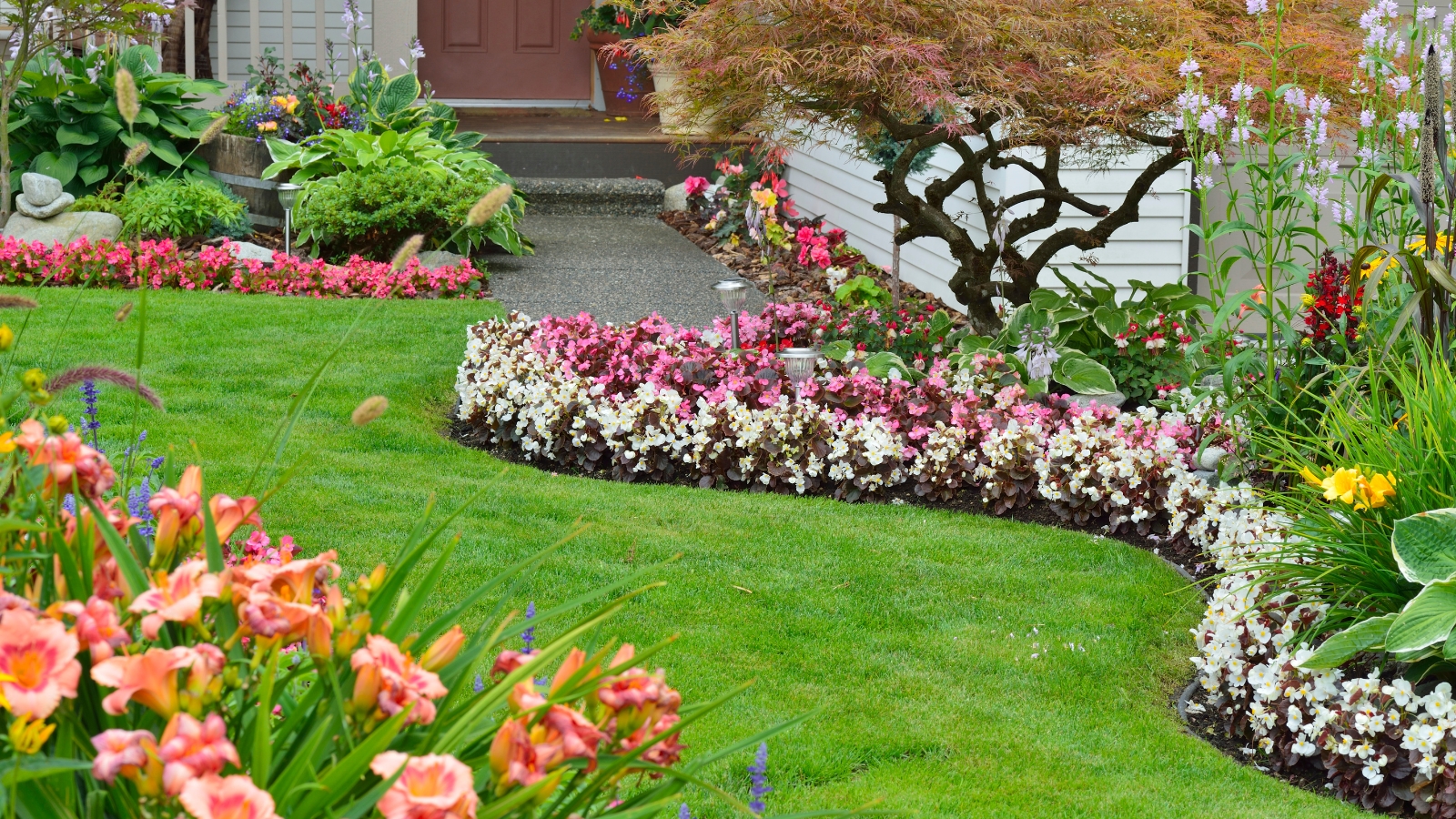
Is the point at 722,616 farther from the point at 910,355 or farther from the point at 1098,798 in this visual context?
the point at 910,355

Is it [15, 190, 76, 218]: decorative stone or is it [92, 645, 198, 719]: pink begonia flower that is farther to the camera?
[15, 190, 76, 218]: decorative stone

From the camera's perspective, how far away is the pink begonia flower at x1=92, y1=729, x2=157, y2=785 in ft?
3.09

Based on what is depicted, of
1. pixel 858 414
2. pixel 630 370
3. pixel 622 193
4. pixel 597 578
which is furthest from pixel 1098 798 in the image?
pixel 622 193

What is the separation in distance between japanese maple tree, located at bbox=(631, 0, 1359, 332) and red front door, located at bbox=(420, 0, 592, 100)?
7898 mm

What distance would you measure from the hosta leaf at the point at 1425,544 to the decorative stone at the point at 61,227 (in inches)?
279

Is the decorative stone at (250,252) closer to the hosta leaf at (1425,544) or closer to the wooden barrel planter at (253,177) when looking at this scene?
the wooden barrel planter at (253,177)

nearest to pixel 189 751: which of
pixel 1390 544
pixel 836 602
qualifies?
pixel 1390 544

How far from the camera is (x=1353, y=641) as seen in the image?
264cm

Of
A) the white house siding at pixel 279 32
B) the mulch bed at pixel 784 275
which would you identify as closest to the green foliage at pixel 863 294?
the mulch bed at pixel 784 275

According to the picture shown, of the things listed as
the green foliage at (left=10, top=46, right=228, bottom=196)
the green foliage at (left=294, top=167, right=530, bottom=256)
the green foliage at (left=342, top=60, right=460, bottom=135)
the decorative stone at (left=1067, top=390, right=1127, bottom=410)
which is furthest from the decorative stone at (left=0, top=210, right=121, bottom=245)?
the decorative stone at (left=1067, top=390, right=1127, bottom=410)

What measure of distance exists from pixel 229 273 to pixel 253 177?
1.69 meters

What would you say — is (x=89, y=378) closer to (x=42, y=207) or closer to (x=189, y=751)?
(x=189, y=751)

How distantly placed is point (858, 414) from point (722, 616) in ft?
4.98

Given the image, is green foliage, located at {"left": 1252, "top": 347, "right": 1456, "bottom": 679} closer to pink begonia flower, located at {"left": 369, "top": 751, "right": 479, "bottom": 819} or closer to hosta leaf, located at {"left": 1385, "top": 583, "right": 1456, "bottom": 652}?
hosta leaf, located at {"left": 1385, "top": 583, "right": 1456, "bottom": 652}
